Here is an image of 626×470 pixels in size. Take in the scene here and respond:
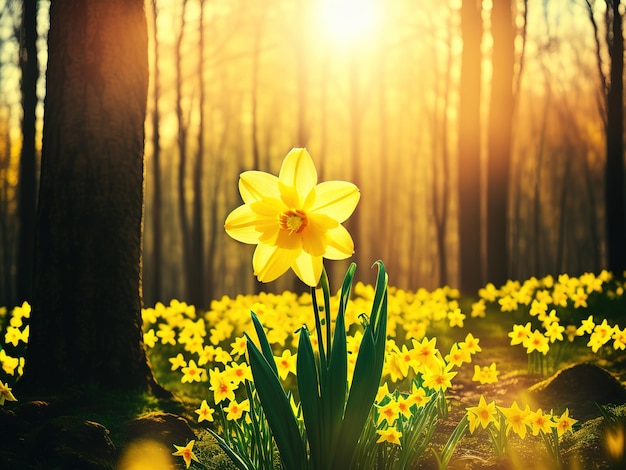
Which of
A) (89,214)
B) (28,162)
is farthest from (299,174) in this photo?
(28,162)

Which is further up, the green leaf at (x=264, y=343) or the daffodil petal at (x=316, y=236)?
the daffodil petal at (x=316, y=236)

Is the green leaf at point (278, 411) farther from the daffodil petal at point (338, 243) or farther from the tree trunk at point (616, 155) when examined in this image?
the tree trunk at point (616, 155)

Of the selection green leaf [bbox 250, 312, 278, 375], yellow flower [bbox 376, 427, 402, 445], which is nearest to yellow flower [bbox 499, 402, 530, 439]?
yellow flower [bbox 376, 427, 402, 445]

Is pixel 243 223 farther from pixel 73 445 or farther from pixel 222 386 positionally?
pixel 73 445

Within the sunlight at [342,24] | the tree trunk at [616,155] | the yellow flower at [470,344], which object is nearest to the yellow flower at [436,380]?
the yellow flower at [470,344]

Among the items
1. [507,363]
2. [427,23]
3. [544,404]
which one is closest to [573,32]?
[427,23]

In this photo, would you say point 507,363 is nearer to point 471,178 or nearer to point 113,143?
point 113,143
